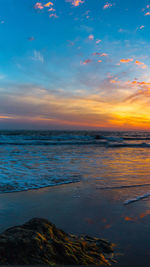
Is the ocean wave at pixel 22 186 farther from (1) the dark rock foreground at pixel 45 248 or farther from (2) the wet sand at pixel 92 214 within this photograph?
(1) the dark rock foreground at pixel 45 248

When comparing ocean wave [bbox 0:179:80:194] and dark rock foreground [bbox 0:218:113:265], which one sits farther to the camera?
ocean wave [bbox 0:179:80:194]

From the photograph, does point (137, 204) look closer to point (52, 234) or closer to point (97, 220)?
point (97, 220)

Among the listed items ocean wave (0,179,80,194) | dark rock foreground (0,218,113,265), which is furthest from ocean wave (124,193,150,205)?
ocean wave (0,179,80,194)

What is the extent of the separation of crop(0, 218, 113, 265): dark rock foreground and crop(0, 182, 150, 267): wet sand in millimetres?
248

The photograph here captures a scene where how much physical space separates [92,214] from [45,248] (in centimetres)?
162

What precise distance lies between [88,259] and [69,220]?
3.80 ft

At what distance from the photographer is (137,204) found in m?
3.99

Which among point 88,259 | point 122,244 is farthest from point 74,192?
point 88,259

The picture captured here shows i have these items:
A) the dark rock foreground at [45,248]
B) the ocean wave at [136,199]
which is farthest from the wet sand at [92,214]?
the dark rock foreground at [45,248]

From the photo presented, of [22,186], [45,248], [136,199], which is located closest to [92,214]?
[136,199]

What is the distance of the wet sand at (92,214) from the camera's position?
2.49 m

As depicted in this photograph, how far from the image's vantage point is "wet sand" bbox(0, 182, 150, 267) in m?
2.49

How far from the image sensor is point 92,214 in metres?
3.50

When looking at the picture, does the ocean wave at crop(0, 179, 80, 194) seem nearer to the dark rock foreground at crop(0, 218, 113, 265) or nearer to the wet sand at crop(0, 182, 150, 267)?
the wet sand at crop(0, 182, 150, 267)
